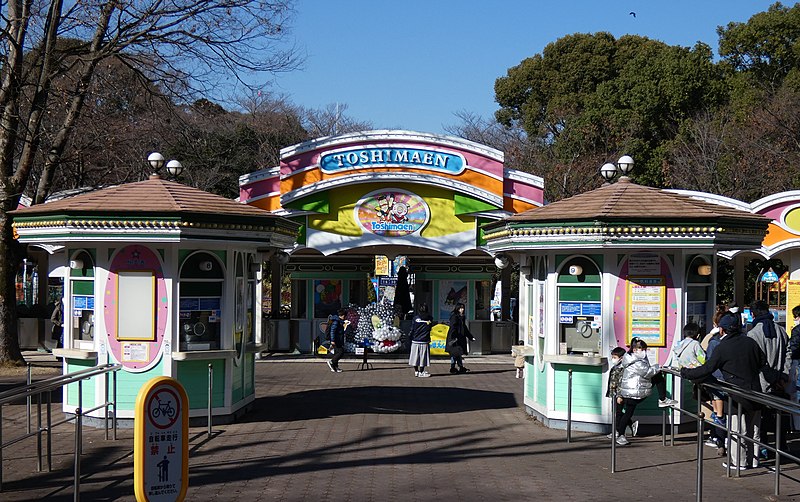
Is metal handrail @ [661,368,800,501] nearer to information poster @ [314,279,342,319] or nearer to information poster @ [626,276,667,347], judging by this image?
information poster @ [626,276,667,347]

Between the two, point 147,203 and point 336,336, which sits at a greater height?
point 147,203

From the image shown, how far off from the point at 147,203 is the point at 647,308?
23.1 ft

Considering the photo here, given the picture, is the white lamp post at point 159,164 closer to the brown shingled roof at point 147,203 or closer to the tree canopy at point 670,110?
the brown shingled roof at point 147,203

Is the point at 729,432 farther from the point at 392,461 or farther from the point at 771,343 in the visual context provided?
the point at 392,461

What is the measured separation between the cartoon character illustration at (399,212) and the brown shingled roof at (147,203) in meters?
10.3

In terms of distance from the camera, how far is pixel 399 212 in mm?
24656

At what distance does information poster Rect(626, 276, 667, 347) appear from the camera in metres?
13.6

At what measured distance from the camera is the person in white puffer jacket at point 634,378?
492 inches

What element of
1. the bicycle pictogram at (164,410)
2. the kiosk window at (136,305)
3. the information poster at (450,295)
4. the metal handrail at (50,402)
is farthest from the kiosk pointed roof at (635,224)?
the information poster at (450,295)

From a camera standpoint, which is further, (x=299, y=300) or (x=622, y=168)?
(x=299, y=300)

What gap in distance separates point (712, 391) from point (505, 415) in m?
4.45

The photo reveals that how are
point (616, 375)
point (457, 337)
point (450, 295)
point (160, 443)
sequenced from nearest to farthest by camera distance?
point (160, 443) → point (616, 375) → point (457, 337) → point (450, 295)

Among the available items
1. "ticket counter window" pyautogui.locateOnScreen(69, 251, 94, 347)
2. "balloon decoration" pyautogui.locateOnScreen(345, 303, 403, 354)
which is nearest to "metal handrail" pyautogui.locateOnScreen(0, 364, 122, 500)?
"ticket counter window" pyautogui.locateOnScreen(69, 251, 94, 347)

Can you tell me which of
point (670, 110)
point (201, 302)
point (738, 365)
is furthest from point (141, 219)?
point (670, 110)
